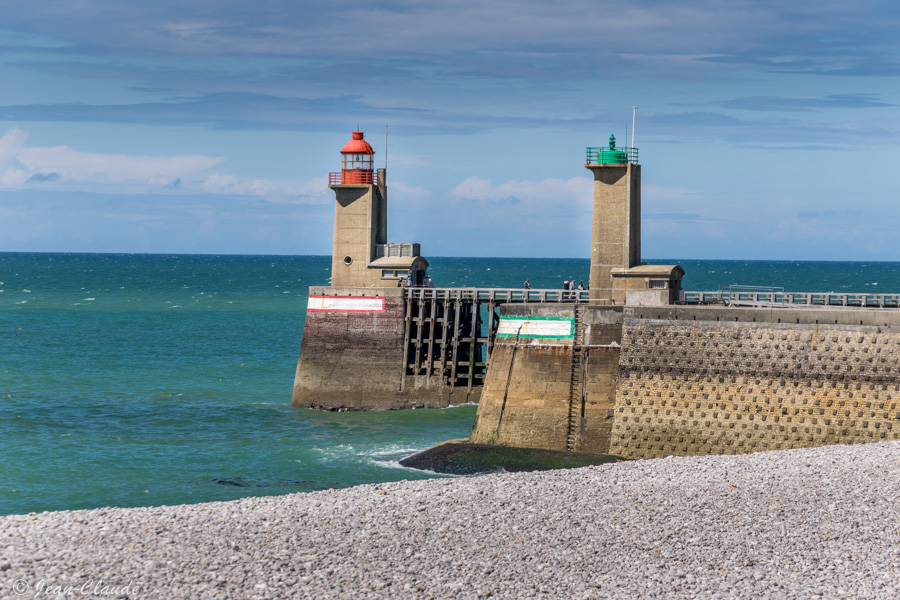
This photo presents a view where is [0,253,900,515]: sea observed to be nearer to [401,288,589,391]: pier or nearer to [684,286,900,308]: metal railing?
[401,288,589,391]: pier

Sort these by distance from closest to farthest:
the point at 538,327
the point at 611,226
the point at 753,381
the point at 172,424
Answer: the point at 753,381, the point at 538,327, the point at 611,226, the point at 172,424

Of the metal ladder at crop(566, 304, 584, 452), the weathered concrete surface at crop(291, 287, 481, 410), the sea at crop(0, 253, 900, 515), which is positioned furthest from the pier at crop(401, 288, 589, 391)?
the metal ladder at crop(566, 304, 584, 452)

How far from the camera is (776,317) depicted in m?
28.0

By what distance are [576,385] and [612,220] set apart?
6858 millimetres

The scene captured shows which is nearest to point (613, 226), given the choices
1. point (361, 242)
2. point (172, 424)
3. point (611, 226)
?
point (611, 226)

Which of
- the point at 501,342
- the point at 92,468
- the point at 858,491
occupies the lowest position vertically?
the point at 92,468

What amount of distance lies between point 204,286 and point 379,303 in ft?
317

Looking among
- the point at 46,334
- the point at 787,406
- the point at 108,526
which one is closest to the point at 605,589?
the point at 108,526

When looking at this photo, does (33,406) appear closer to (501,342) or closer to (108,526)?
(501,342)

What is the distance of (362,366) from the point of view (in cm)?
3934

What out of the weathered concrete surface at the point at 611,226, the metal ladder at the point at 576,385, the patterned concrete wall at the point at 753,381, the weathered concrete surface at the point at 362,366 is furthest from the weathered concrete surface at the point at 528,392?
the weathered concrete surface at the point at 362,366

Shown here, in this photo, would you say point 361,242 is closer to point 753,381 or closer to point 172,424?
point 172,424

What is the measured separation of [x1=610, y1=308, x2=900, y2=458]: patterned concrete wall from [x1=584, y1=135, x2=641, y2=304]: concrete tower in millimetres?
4722

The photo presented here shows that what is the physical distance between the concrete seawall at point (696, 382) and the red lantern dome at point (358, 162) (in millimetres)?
13490
